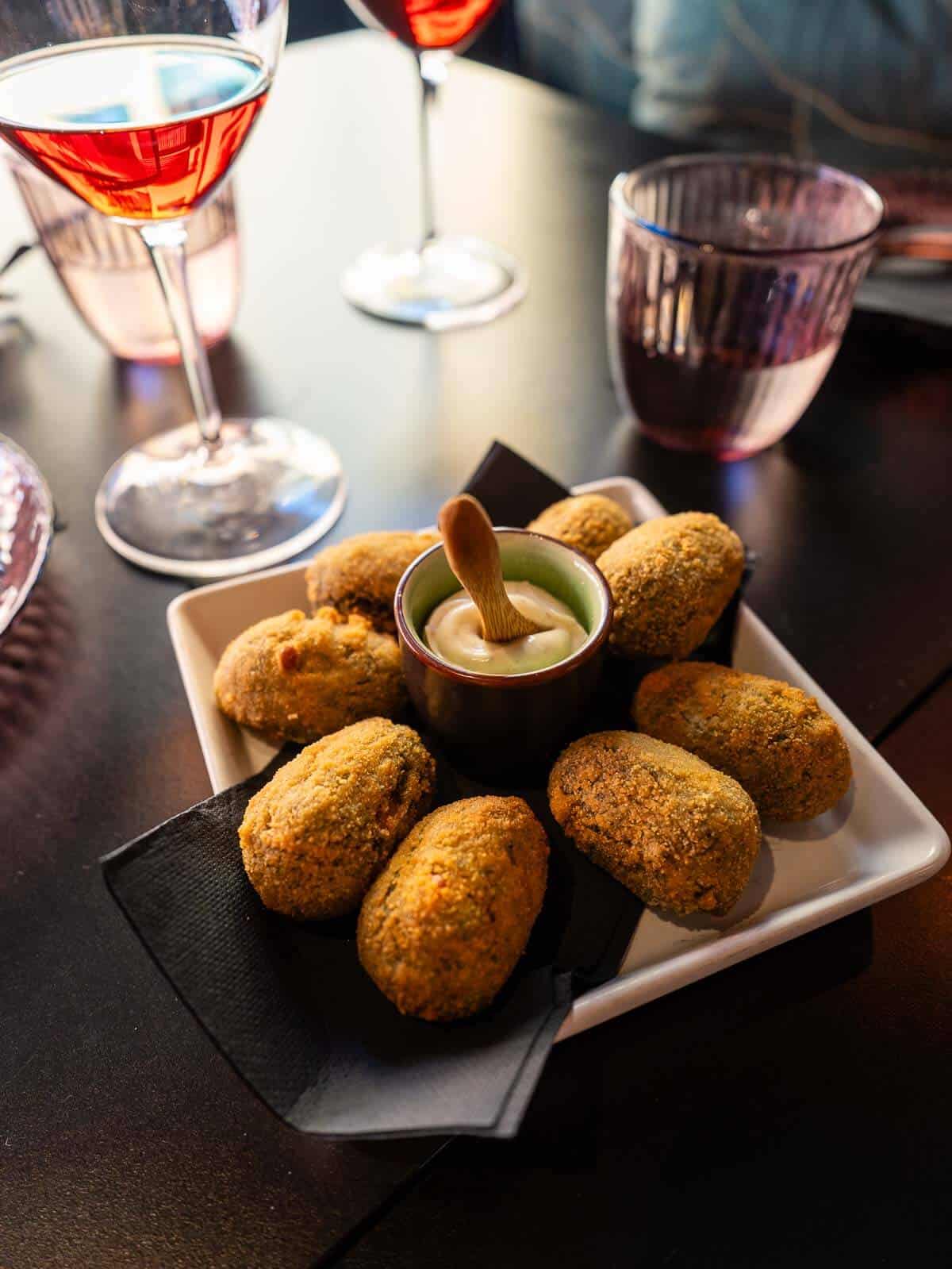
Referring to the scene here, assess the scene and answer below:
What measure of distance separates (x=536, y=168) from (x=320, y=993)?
1649 mm

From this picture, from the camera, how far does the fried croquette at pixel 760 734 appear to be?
2.59ft

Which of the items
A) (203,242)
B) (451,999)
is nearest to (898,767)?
(451,999)

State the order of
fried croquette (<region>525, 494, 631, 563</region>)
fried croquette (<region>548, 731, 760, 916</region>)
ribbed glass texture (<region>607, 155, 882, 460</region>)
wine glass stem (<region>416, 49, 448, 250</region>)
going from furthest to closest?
wine glass stem (<region>416, 49, 448, 250</region>)
ribbed glass texture (<region>607, 155, 882, 460</region>)
fried croquette (<region>525, 494, 631, 563</region>)
fried croquette (<region>548, 731, 760, 916</region>)

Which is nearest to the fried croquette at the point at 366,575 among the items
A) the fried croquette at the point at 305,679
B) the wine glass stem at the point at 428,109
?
the fried croquette at the point at 305,679

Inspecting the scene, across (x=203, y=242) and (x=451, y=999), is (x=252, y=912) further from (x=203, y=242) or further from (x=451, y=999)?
(x=203, y=242)

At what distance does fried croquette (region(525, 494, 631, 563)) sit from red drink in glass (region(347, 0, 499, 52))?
2.42ft

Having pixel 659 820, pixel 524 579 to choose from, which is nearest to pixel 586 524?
pixel 524 579

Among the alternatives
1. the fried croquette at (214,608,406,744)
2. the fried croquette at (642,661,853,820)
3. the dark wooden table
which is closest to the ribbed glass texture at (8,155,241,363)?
the dark wooden table

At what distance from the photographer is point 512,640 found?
81 centimetres

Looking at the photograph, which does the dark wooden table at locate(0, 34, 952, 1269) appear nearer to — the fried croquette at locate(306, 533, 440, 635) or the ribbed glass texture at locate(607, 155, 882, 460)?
the ribbed glass texture at locate(607, 155, 882, 460)

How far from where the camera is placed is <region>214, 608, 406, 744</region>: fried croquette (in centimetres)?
84

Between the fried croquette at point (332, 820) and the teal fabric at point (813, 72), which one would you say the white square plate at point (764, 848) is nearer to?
the fried croquette at point (332, 820)

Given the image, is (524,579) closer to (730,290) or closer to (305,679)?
(305,679)

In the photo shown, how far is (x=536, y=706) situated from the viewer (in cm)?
78
